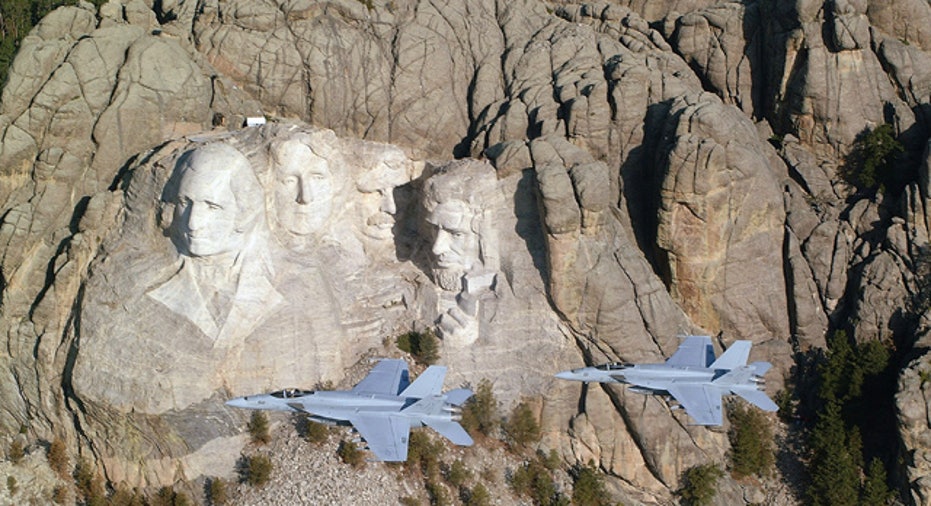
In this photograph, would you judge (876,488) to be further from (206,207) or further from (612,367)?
(206,207)

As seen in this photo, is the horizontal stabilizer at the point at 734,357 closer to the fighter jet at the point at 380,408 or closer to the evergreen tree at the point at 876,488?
the evergreen tree at the point at 876,488

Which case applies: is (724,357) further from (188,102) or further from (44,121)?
(44,121)

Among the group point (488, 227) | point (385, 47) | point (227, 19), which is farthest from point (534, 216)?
point (227, 19)

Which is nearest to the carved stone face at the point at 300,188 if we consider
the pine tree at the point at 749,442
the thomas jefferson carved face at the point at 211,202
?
the thomas jefferson carved face at the point at 211,202

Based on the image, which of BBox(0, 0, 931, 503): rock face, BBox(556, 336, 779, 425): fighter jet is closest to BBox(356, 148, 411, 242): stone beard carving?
BBox(0, 0, 931, 503): rock face

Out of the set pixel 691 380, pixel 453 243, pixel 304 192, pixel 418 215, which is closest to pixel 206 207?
pixel 304 192

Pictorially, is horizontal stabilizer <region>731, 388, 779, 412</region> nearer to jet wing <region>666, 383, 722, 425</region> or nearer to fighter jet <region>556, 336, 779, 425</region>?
fighter jet <region>556, 336, 779, 425</region>
